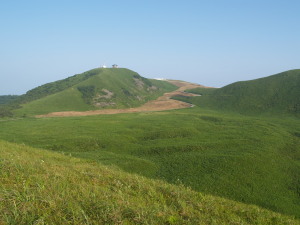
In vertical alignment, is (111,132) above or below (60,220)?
below

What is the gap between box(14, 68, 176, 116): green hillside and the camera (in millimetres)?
99438

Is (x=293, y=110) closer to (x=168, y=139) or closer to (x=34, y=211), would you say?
(x=168, y=139)

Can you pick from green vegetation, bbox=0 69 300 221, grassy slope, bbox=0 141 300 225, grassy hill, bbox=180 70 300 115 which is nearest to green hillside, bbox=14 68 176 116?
green vegetation, bbox=0 69 300 221

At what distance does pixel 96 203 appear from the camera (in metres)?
7.94

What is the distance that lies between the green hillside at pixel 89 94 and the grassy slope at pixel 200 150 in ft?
118

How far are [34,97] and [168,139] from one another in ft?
331

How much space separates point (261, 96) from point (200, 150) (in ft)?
239

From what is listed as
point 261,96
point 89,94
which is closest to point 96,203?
point 261,96

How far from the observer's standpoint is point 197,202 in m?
10.1

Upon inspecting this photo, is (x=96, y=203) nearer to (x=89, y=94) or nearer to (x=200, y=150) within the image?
(x=200, y=150)

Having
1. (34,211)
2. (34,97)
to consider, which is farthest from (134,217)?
(34,97)

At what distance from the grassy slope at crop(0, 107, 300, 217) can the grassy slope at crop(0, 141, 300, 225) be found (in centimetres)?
1678

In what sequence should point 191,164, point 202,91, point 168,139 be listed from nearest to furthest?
point 191,164 < point 168,139 < point 202,91

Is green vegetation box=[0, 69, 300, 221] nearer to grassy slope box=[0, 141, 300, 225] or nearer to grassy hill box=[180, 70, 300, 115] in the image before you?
grassy slope box=[0, 141, 300, 225]
